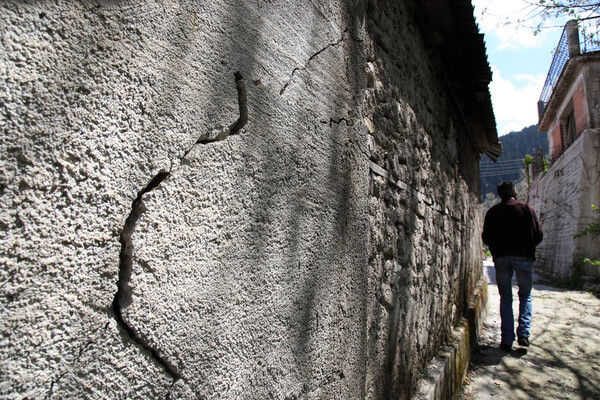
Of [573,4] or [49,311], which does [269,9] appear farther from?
[573,4]

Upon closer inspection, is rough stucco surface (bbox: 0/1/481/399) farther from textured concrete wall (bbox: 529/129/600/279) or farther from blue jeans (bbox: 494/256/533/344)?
textured concrete wall (bbox: 529/129/600/279)

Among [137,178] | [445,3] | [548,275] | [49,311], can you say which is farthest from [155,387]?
[548,275]

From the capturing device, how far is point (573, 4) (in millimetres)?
4316

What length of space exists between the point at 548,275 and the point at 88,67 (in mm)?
15092

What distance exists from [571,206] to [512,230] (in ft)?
27.7

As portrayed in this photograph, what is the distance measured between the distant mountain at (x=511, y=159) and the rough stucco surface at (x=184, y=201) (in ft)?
153

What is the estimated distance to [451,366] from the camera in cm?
289

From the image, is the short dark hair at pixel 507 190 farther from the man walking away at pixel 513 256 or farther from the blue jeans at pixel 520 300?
the blue jeans at pixel 520 300

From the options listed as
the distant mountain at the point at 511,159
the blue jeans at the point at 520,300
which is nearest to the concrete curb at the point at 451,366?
the blue jeans at the point at 520,300

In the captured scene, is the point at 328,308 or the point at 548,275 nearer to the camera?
the point at 328,308

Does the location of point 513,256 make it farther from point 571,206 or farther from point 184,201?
point 571,206

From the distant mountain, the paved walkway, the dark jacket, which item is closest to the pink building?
the paved walkway

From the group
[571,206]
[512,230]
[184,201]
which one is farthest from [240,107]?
[571,206]

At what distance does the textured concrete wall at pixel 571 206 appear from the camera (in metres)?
9.76
